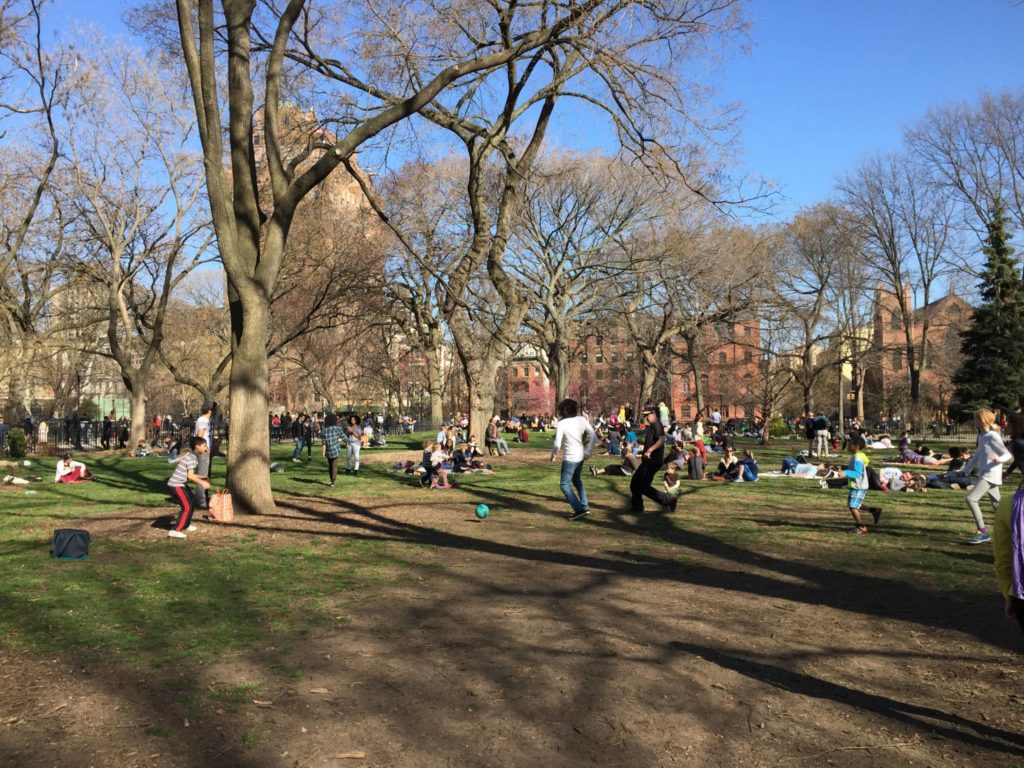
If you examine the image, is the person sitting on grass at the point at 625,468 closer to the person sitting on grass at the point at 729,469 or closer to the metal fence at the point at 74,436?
the person sitting on grass at the point at 729,469

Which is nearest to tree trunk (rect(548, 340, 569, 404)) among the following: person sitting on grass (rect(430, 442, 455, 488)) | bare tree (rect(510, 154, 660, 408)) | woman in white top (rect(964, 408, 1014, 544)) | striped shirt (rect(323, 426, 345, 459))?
bare tree (rect(510, 154, 660, 408))

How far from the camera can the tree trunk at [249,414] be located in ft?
39.7

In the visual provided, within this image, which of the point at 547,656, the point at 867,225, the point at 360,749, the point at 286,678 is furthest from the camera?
the point at 867,225

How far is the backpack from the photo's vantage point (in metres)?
8.79

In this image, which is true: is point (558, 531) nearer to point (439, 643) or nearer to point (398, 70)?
point (439, 643)

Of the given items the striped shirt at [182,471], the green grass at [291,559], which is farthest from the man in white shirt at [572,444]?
the striped shirt at [182,471]

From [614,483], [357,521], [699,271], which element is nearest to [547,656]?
[357,521]

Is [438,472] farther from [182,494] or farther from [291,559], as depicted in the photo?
[291,559]

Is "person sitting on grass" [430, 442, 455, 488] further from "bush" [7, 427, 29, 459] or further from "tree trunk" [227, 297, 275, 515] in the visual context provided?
"bush" [7, 427, 29, 459]

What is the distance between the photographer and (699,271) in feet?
95.9

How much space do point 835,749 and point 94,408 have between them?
65.7m

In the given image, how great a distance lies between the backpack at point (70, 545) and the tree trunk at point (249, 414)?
3301mm

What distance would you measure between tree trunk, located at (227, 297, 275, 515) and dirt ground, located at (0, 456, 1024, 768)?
17.5 feet

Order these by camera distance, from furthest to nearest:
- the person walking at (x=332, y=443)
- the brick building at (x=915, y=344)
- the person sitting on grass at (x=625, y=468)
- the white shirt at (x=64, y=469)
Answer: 1. the brick building at (x=915, y=344)
2. the person sitting on grass at (x=625, y=468)
3. the white shirt at (x=64, y=469)
4. the person walking at (x=332, y=443)
